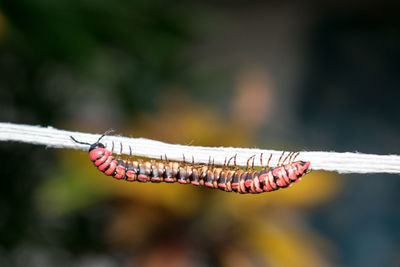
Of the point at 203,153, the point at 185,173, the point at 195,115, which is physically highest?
the point at 195,115

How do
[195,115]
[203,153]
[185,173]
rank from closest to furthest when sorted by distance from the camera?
[203,153] < [185,173] < [195,115]

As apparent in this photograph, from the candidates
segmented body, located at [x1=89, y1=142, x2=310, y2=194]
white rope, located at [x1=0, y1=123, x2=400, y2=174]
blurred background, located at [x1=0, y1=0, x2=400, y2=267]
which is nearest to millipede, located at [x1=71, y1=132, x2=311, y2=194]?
segmented body, located at [x1=89, y1=142, x2=310, y2=194]

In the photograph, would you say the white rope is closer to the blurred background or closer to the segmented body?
the segmented body

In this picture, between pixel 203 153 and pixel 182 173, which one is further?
pixel 182 173

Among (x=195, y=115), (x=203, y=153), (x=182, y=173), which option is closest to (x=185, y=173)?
(x=182, y=173)

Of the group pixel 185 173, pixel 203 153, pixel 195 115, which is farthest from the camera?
pixel 195 115

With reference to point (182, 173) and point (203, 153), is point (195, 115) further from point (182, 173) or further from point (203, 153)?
point (203, 153)
